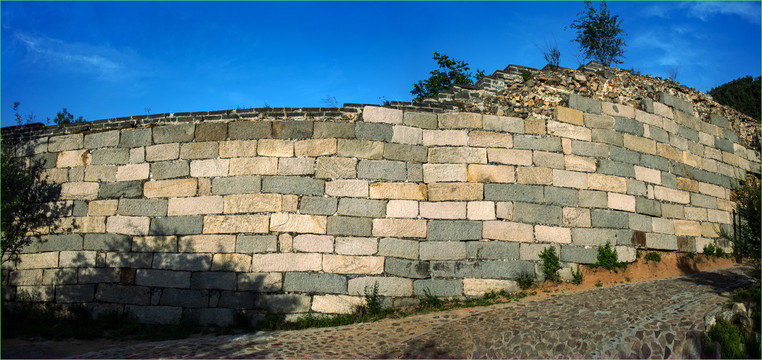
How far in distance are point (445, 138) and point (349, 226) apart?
2.25 meters

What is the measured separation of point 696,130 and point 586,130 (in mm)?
3303

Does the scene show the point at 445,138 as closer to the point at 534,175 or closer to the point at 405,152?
the point at 405,152

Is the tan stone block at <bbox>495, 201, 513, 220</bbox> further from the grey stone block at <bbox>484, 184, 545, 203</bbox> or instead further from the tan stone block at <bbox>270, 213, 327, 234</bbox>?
the tan stone block at <bbox>270, 213, 327, 234</bbox>

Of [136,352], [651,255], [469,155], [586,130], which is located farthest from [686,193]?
[136,352]

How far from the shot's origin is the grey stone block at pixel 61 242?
29.9 feet

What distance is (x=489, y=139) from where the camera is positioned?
8.91m

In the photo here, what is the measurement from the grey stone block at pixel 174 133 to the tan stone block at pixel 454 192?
14.1ft

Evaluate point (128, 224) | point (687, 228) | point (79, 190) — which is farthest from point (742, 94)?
point (79, 190)

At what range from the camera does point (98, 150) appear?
9.42m

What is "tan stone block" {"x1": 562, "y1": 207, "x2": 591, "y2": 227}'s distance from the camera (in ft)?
29.0

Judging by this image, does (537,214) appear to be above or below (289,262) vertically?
above

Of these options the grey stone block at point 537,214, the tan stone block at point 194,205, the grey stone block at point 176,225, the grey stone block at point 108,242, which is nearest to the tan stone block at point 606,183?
the grey stone block at point 537,214

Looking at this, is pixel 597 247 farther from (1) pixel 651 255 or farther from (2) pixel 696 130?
(2) pixel 696 130

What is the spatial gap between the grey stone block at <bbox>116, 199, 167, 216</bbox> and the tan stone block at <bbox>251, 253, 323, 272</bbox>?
6.68 ft
